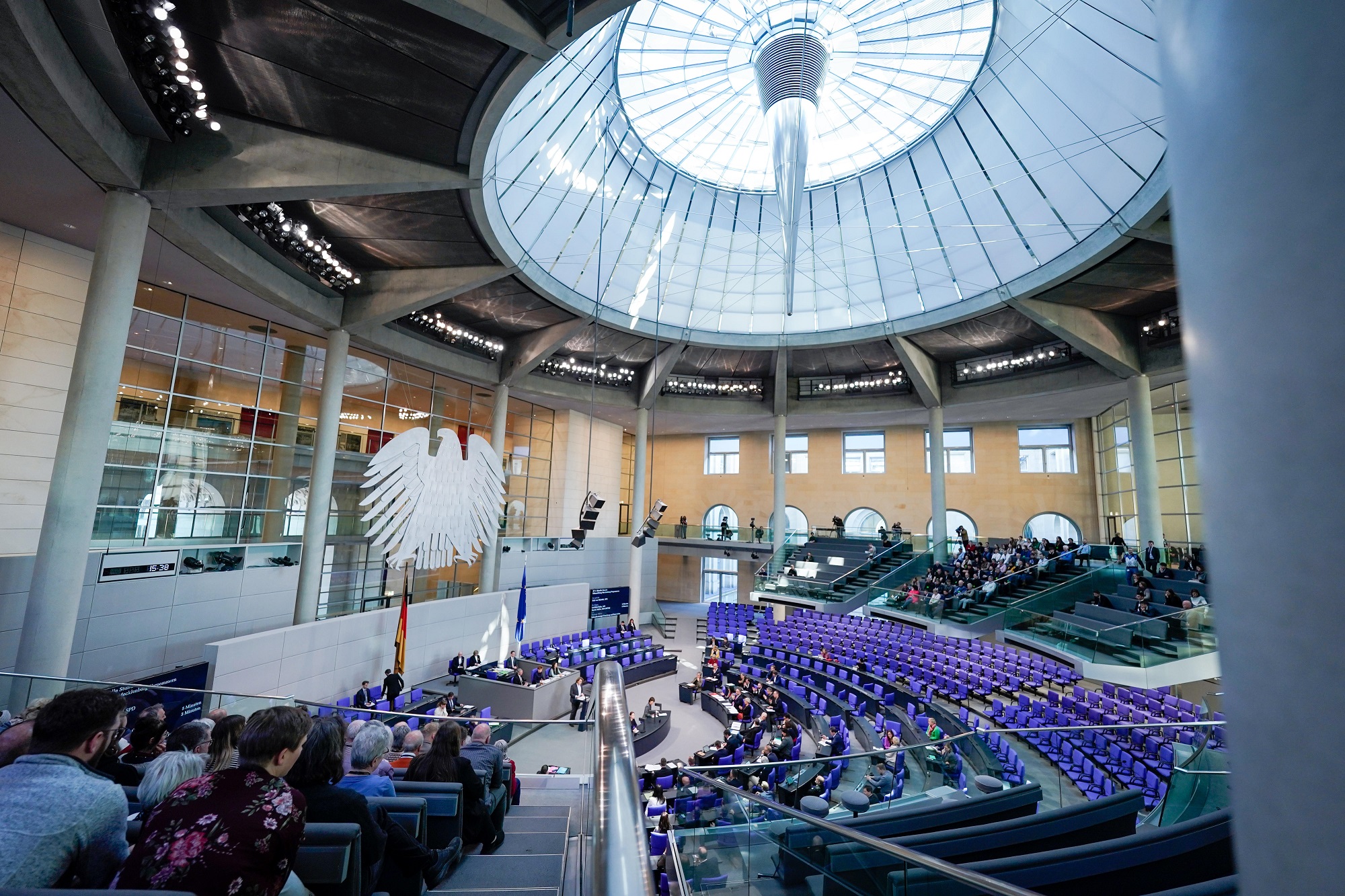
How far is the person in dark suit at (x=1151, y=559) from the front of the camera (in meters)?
17.1

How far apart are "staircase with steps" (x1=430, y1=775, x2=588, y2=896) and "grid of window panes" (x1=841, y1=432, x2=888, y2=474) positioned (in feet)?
87.0

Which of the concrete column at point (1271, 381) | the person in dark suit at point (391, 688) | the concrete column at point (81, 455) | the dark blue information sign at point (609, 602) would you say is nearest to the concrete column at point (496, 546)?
the dark blue information sign at point (609, 602)

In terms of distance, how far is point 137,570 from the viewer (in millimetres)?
12203

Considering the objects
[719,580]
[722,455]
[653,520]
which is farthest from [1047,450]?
[653,520]

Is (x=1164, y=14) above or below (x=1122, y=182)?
below

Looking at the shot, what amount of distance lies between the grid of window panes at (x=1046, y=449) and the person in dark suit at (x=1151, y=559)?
33.5 feet

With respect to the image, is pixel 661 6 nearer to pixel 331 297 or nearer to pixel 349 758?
pixel 331 297

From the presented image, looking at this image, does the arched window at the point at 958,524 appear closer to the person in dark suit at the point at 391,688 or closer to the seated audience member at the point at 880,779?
the person in dark suit at the point at 391,688

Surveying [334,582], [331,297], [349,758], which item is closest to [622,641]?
[334,582]

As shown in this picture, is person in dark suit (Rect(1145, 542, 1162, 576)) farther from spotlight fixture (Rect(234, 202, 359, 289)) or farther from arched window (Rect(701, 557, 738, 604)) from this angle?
spotlight fixture (Rect(234, 202, 359, 289))

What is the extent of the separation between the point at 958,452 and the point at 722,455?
1173 cm

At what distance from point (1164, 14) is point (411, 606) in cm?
2039

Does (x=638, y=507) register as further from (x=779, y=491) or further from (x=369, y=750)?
(x=369, y=750)

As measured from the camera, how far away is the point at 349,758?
4730 mm
